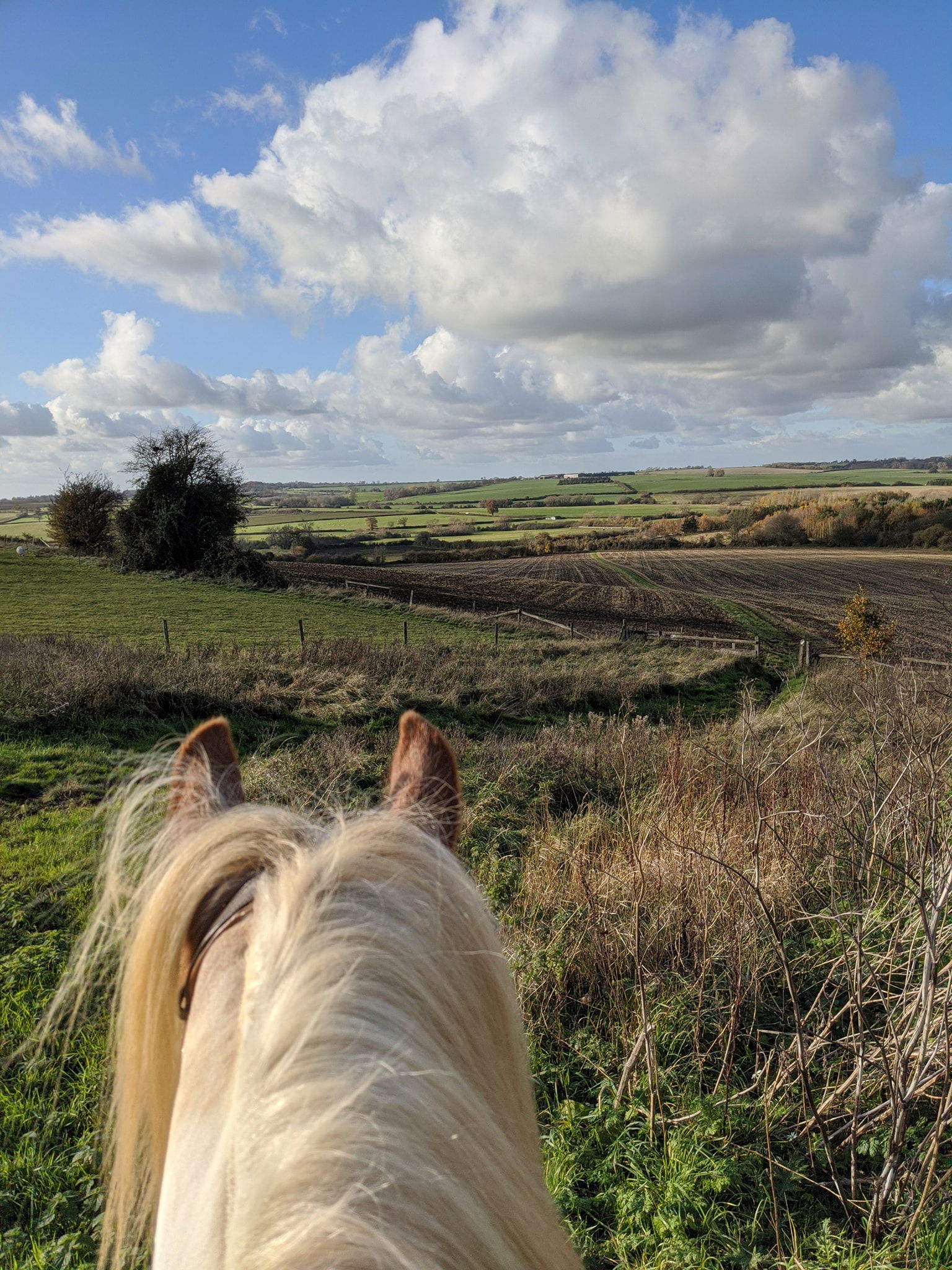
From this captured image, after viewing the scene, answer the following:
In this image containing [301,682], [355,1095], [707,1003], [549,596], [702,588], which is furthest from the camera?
[702,588]

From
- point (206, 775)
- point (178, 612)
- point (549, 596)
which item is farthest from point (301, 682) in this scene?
point (549, 596)

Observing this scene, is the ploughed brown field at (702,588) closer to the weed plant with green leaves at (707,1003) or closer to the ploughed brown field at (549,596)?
the ploughed brown field at (549,596)

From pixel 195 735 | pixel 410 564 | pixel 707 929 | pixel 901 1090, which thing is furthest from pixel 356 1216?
pixel 410 564

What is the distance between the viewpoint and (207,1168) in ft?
2.63

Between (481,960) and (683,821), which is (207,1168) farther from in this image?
(683,821)

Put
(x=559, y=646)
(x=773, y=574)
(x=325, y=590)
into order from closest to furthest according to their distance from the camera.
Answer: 1. (x=559, y=646)
2. (x=325, y=590)
3. (x=773, y=574)

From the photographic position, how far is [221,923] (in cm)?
101

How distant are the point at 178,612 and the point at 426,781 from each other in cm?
2675

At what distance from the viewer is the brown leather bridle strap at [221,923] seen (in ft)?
3.26

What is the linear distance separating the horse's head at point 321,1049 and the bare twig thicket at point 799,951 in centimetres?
195

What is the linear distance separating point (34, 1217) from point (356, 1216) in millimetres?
3364

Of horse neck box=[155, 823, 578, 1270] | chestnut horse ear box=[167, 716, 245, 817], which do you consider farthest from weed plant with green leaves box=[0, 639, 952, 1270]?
horse neck box=[155, 823, 578, 1270]

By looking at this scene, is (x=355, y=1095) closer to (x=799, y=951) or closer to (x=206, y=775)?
(x=206, y=775)

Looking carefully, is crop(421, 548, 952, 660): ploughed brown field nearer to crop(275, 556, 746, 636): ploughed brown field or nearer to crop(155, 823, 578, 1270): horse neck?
crop(275, 556, 746, 636): ploughed brown field
